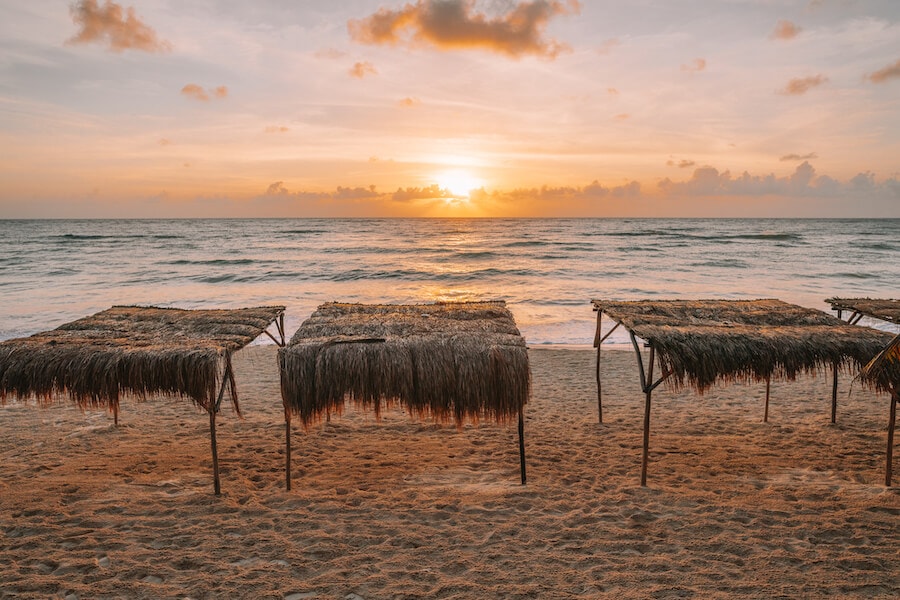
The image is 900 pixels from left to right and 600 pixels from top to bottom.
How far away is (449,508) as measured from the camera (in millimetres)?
4484

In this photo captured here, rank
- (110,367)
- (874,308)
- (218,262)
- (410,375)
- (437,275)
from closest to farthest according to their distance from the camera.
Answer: (110,367)
(410,375)
(874,308)
(437,275)
(218,262)

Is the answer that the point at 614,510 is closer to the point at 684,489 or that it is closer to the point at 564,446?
the point at 684,489

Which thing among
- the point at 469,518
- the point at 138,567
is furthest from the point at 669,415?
the point at 138,567

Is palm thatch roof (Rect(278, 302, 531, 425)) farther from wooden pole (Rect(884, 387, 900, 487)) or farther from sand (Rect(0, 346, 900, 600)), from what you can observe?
wooden pole (Rect(884, 387, 900, 487))

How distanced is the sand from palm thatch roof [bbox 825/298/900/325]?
55.9 inches

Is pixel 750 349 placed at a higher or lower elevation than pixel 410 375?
higher

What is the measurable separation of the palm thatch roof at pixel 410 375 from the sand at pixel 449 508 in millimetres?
864

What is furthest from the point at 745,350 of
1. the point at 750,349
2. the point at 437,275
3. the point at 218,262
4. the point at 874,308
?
the point at 218,262

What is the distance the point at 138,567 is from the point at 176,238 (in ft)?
155

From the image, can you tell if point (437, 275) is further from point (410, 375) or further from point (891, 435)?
point (891, 435)

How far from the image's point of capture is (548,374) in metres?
9.02

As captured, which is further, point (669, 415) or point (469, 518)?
point (669, 415)

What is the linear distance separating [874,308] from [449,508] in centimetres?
506

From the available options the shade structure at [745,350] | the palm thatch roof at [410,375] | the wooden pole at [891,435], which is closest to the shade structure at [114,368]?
the palm thatch roof at [410,375]
